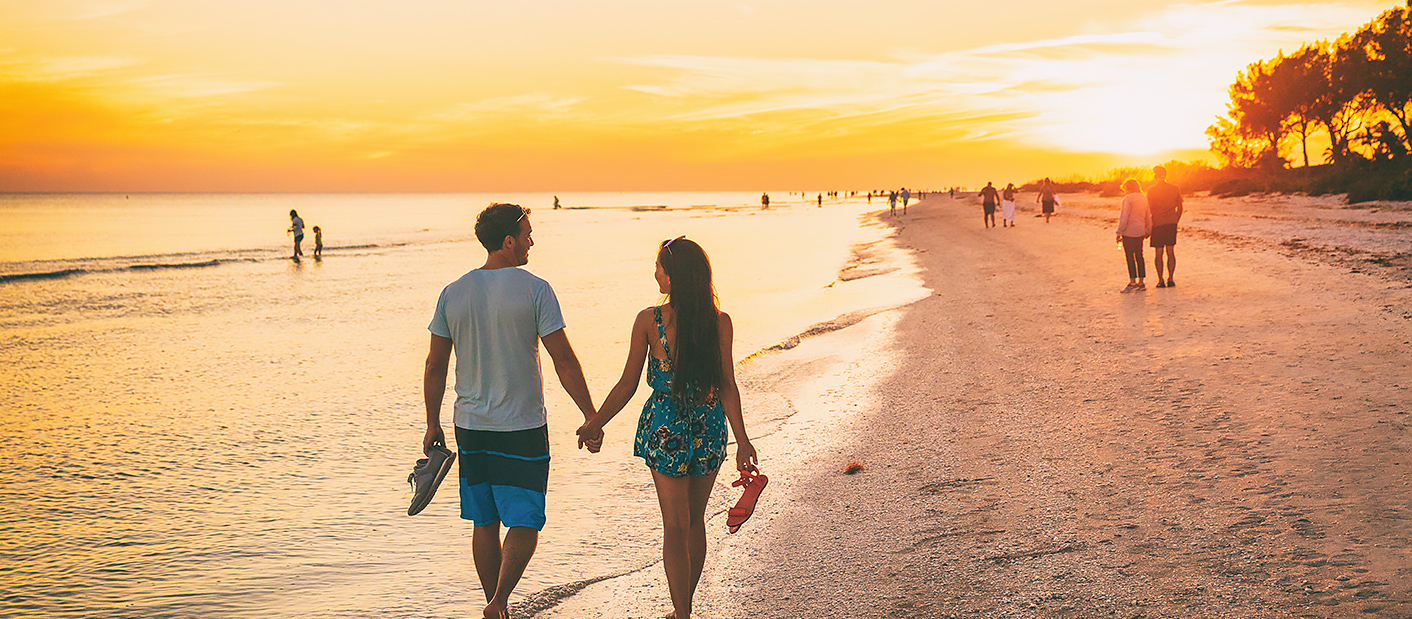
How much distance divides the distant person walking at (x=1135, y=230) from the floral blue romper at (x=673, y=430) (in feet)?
39.0

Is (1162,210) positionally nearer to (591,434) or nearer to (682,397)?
(682,397)

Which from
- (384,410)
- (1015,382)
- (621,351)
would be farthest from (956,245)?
(384,410)

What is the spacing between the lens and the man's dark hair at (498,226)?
3.76m

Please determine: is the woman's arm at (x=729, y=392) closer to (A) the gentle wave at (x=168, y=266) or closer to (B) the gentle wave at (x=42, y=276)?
(B) the gentle wave at (x=42, y=276)

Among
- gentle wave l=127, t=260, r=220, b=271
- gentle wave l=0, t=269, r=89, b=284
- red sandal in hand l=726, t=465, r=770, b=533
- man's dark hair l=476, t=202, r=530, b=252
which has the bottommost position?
red sandal in hand l=726, t=465, r=770, b=533

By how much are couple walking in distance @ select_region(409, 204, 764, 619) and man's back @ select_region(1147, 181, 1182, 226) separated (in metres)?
11.8

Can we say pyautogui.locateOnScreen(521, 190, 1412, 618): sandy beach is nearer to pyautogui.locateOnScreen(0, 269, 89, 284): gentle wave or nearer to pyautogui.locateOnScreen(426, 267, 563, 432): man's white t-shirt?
pyautogui.locateOnScreen(426, 267, 563, 432): man's white t-shirt

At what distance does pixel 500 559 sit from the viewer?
13.4 feet

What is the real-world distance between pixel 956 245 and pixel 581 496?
24254mm

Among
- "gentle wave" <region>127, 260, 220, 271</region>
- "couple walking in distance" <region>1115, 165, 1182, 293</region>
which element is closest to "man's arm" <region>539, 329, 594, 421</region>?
"couple walking in distance" <region>1115, 165, 1182, 293</region>

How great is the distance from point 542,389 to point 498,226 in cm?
74

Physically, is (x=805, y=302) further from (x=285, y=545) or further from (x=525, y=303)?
(x=525, y=303)

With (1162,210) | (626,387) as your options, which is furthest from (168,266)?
(626,387)

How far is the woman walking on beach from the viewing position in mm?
3604
